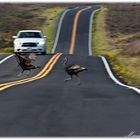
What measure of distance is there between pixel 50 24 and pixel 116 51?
21709 mm

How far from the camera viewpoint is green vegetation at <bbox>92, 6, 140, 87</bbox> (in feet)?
80.4

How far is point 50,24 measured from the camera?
66.6m

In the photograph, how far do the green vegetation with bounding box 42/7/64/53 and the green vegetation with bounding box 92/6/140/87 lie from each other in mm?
4417

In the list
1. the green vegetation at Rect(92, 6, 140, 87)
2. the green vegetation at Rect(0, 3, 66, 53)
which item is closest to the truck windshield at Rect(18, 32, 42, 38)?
the green vegetation at Rect(92, 6, 140, 87)

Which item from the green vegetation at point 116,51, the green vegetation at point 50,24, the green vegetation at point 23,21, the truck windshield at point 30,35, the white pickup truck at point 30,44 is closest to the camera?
the green vegetation at point 116,51

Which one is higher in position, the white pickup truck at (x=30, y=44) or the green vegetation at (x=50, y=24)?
the white pickup truck at (x=30, y=44)

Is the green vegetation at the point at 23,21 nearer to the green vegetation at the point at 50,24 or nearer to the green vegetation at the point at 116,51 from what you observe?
the green vegetation at the point at 50,24

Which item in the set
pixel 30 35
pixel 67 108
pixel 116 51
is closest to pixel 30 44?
pixel 30 35

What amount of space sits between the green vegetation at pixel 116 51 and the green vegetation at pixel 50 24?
174 inches

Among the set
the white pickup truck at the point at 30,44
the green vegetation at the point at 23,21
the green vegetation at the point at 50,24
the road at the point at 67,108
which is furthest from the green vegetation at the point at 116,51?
the green vegetation at the point at 23,21

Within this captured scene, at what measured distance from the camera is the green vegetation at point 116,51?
965 inches

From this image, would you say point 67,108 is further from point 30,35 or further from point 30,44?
point 30,35

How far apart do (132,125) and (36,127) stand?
183 centimetres

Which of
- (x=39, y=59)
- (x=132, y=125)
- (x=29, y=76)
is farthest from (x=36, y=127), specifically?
(x=39, y=59)
